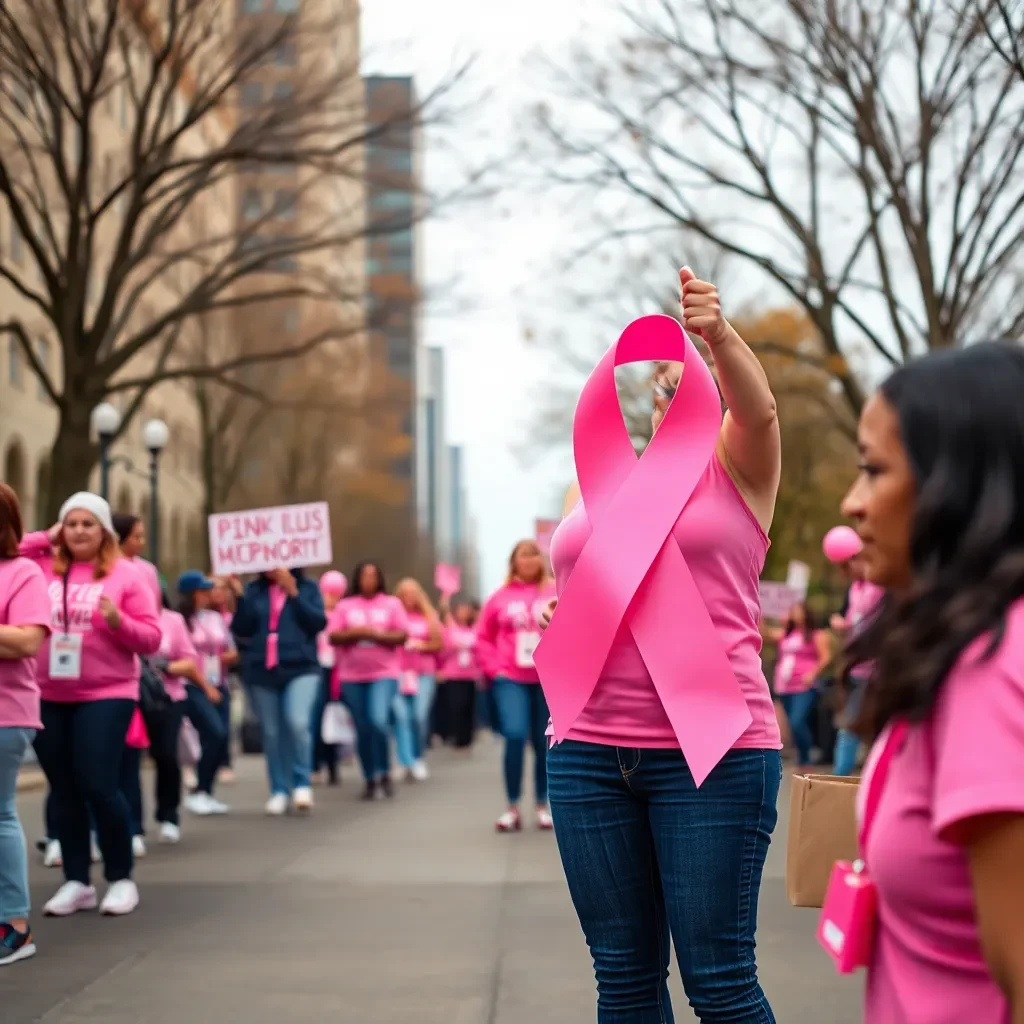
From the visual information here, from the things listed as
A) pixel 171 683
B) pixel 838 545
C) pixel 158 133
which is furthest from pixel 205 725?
pixel 158 133

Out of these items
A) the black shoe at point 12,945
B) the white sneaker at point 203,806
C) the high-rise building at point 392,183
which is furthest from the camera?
the high-rise building at point 392,183

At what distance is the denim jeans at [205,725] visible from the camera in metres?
12.9

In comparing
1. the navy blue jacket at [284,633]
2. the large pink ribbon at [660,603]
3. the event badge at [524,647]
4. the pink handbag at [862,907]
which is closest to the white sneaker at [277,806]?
the navy blue jacket at [284,633]

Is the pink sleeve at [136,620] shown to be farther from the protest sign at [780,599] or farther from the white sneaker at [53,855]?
the protest sign at [780,599]

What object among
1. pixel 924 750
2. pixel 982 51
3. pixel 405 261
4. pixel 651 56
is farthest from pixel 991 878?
pixel 405 261

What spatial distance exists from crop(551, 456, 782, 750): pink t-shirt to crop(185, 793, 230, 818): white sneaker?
1094 centimetres

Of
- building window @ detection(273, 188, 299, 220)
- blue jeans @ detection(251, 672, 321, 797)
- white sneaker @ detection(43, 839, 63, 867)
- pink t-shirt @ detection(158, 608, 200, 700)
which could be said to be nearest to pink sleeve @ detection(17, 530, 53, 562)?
white sneaker @ detection(43, 839, 63, 867)

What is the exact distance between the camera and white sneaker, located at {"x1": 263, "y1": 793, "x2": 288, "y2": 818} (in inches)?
552

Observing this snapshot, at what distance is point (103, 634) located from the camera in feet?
25.9

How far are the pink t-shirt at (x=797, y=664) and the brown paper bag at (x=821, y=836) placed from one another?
55.2 ft

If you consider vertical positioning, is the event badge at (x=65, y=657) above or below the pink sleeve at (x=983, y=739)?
below

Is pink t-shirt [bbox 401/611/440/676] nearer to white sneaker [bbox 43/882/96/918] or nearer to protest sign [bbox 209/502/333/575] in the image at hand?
protest sign [bbox 209/502/333/575]

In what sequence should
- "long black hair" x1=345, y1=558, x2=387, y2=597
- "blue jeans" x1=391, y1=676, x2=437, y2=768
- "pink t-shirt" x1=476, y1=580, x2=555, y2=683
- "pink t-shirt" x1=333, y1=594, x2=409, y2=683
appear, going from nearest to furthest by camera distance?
"pink t-shirt" x1=476, y1=580, x2=555, y2=683 < "pink t-shirt" x1=333, y1=594, x2=409, y2=683 < "long black hair" x1=345, y1=558, x2=387, y2=597 < "blue jeans" x1=391, y1=676, x2=437, y2=768

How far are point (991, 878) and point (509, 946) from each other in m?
5.75
